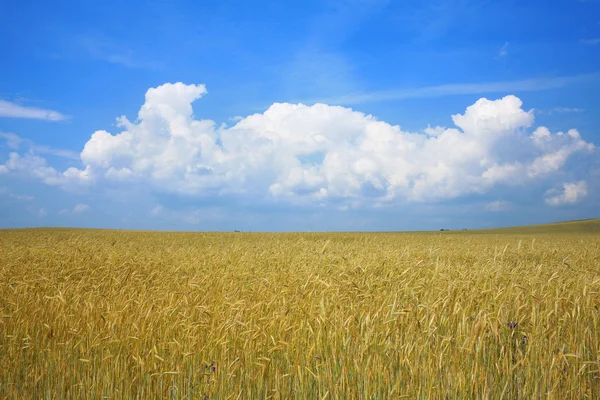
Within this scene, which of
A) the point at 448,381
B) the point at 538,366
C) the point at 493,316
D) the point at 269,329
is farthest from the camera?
the point at 493,316

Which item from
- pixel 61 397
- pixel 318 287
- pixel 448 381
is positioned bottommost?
pixel 61 397

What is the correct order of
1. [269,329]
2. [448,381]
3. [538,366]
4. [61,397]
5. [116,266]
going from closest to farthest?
[448,381], [61,397], [538,366], [269,329], [116,266]

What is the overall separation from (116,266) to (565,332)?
27.2ft

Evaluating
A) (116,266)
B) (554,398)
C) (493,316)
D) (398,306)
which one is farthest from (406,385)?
(116,266)

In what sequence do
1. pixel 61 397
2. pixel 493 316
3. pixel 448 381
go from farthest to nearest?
pixel 493 316 < pixel 61 397 < pixel 448 381

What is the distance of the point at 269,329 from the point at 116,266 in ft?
18.9

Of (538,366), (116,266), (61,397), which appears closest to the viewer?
(61,397)

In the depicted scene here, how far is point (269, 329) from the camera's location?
462 cm

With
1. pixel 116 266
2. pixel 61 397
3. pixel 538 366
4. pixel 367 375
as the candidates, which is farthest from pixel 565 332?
pixel 116 266

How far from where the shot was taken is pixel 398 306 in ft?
17.6

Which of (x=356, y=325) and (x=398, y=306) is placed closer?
(x=356, y=325)

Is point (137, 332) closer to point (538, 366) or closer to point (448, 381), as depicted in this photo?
point (448, 381)

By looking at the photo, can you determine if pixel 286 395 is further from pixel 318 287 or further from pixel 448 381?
pixel 318 287

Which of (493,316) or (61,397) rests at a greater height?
(493,316)
